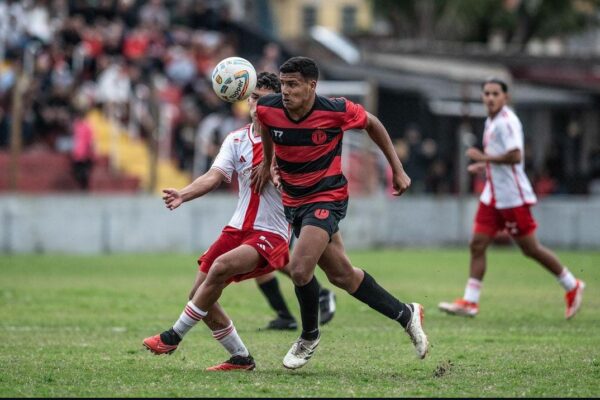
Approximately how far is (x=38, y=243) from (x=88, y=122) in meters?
3.08

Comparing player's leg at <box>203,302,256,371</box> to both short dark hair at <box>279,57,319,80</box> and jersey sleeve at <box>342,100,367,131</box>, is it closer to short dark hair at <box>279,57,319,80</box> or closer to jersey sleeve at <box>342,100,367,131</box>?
jersey sleeve at <box>342,100,367,131</box>

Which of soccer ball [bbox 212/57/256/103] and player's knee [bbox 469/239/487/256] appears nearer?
soccer ball [bbox 212/57/256/103]

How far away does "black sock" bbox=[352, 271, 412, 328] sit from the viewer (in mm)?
9586

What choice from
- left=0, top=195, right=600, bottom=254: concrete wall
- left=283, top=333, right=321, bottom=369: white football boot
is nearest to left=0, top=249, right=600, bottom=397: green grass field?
left=283, top=333, right=321, bottom=369: white football boot

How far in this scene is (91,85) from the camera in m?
28.1

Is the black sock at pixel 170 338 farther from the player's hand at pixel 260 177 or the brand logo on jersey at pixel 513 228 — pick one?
the brand logo on jersey at pixel 513 228

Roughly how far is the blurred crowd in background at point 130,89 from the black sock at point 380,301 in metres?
14.4

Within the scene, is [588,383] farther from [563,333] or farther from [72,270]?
[72,270]

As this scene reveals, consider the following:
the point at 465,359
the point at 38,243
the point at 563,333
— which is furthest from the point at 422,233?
the point at 465,359

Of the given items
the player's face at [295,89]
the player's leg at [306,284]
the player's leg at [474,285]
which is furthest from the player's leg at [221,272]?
the player's leg at [474,285]

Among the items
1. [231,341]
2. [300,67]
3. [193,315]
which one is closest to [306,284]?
[231,341]

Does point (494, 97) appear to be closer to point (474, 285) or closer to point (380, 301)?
point (474, 285)

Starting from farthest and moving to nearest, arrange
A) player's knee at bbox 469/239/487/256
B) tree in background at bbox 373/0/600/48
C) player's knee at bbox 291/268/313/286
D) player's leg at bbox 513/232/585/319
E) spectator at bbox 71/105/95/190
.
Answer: tree in background at bbox 373/0/600/48
spectator at bbox 71/105/95/190
player's knee at bbox 469/239/487/256
player's leg at bbox 513/232/585/319
player's knee at bbox 291/268/313/286

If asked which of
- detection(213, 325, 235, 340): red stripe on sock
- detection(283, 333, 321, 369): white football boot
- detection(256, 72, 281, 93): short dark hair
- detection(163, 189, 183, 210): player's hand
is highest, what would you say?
detection(256, 72, 281, 93): short dark hair
